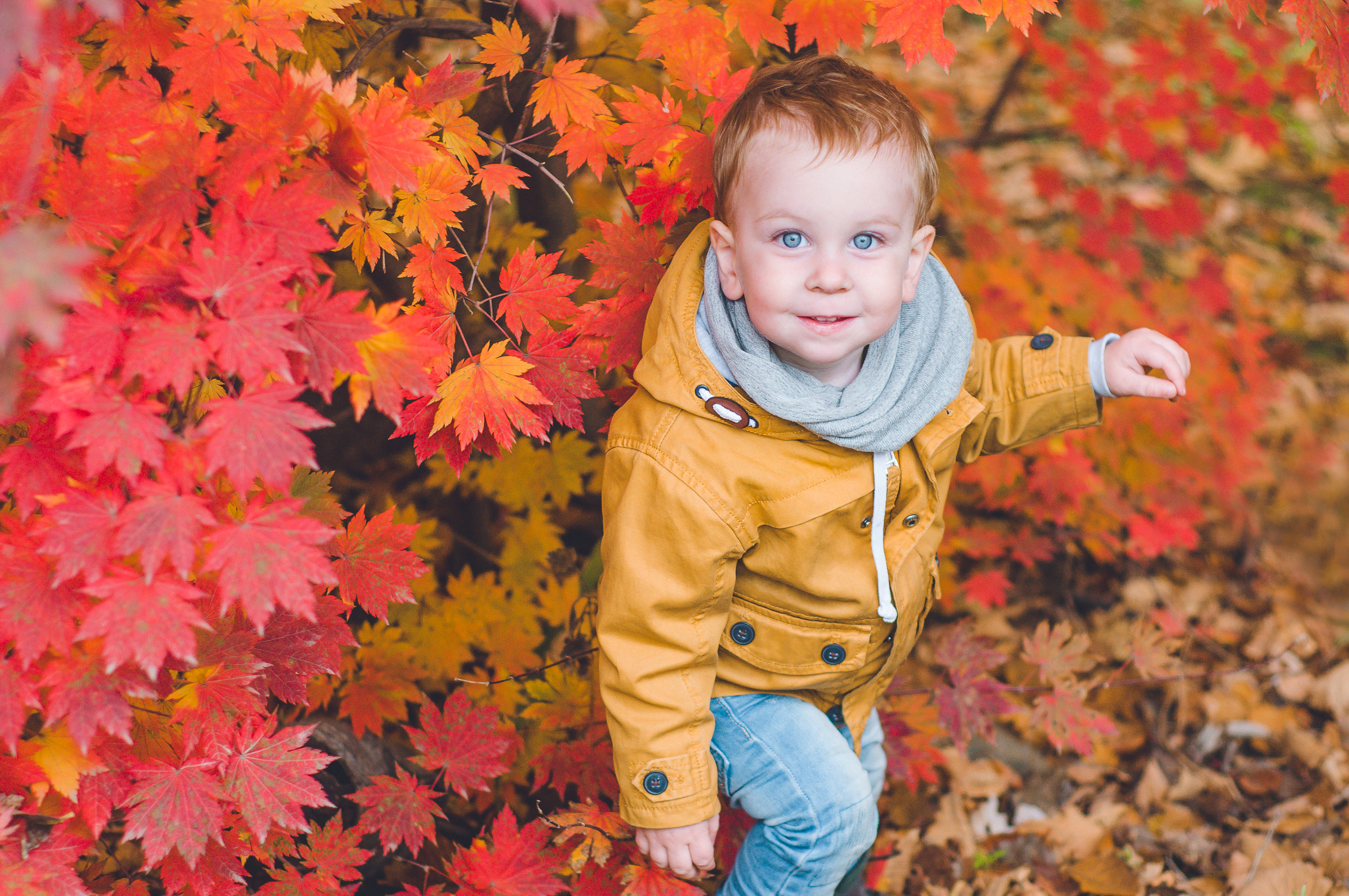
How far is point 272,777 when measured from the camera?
1.58 m

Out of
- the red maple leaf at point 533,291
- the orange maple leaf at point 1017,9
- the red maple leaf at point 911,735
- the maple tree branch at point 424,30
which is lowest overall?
the red maple leaf at point 911,735

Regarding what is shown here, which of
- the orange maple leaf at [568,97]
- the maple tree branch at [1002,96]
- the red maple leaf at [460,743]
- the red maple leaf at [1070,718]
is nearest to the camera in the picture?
the orange maple leaf at [568,97]

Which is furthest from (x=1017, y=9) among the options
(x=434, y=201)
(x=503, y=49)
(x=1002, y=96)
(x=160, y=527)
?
(x=1002, y=96)

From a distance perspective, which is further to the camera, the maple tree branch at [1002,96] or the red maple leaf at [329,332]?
the maple tree branch at [1002,96]

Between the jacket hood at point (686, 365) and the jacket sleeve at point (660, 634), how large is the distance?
14 centimetres

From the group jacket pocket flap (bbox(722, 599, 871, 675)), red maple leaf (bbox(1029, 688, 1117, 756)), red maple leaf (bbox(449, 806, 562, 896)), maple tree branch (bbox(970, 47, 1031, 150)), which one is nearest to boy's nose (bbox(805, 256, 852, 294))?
jacket pocket flap (bbox(722, 599, 871, 675))

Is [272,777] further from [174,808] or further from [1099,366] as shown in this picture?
[1099,366]

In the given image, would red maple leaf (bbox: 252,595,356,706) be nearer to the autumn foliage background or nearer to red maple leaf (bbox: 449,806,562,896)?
the autumn foliage background

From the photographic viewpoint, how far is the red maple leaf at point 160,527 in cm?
126

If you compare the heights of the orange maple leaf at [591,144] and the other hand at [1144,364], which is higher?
the orange maple leaf at [591,144]

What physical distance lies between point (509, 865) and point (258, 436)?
1.16 m

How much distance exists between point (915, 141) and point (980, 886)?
2097 mm

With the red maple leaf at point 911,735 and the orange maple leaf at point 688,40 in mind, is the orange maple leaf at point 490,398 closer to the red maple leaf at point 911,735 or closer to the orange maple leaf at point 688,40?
the orange maple leaf at point 688,40

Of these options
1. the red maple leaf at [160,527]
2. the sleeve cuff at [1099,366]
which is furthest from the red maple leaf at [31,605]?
the sleeve cuff at [1099,366]
